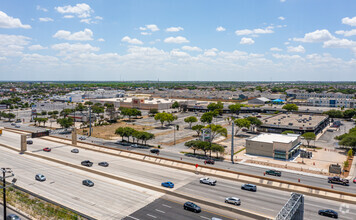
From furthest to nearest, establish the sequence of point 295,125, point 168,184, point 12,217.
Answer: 1. point 295,125
2. point 168,184
3. point 12,217

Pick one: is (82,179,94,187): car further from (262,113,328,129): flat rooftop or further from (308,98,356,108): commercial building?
(308,98,356,108): commercial building

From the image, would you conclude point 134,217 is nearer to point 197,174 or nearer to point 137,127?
point 197,174

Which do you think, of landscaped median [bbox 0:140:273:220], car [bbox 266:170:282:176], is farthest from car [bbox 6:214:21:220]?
car [bbox 266:170:282:176]

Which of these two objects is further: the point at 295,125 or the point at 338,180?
the point at 295,125

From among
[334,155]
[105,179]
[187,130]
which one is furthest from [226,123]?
[105,179]

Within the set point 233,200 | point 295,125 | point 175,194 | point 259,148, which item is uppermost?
point 295,125

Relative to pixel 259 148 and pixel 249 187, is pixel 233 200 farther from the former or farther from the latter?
pixel 259 148

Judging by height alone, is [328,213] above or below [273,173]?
above

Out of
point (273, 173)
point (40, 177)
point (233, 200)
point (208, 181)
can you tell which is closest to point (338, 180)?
point (273, 173)
